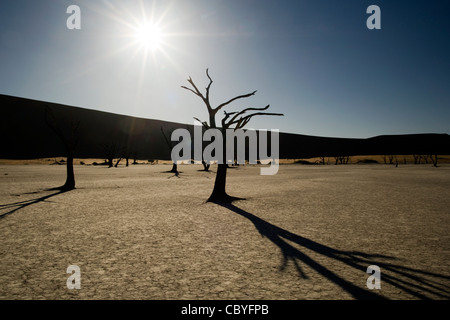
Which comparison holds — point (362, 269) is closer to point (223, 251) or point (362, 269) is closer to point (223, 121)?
point (223, 251)

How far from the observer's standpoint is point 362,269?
15.3ft

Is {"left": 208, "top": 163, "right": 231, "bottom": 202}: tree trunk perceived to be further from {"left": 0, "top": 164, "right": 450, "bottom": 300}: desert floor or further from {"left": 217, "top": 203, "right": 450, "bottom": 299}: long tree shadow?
{"left": 217, "top": 203, "right": 450, "bottom": 299}: long tree shadow

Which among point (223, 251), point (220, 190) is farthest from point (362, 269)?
point (220, 190)

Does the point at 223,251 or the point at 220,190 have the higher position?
the point at 220,190

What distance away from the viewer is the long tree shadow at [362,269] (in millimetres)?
3850

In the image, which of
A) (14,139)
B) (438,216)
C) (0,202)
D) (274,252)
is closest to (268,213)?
(274,252)

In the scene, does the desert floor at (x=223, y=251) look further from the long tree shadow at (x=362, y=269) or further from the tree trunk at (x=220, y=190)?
the tree trunk at (x=220, y=190)

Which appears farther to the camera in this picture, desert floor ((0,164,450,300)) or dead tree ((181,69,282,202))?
dead tree ((181,69,282,202))

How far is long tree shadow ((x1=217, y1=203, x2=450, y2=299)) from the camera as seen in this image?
152 inches

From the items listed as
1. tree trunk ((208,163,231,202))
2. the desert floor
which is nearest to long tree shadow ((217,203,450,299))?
the desert floor

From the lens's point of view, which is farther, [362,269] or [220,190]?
[220,190]

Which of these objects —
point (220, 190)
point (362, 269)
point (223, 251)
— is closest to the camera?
point (362, 269)

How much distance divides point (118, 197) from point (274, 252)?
9797mm

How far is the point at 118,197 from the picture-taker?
13.1 metres
